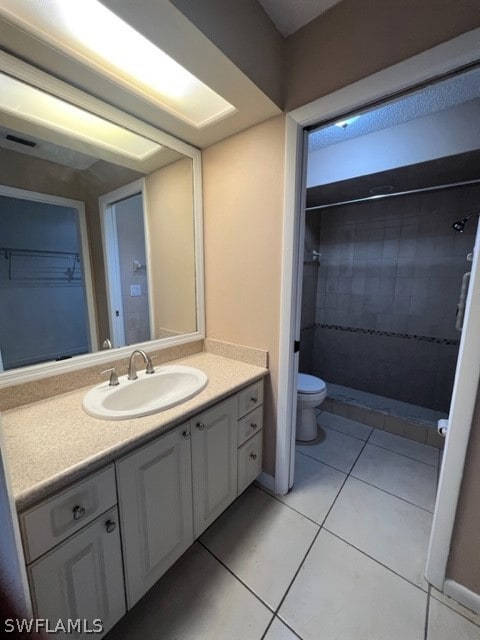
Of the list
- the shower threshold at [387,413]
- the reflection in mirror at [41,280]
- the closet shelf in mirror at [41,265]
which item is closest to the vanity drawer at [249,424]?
the reflection in mirror at [41,280]

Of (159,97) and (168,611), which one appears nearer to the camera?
(168,611)

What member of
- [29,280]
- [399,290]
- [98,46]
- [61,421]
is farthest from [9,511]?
[399,290]

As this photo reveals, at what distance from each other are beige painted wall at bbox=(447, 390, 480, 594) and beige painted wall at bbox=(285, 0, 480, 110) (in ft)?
4.16

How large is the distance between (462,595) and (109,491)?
1.45m

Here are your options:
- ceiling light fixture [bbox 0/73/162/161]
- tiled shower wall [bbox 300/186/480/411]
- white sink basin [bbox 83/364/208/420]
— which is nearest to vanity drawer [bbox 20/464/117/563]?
white sink basin [bbox 83/364/208/420]

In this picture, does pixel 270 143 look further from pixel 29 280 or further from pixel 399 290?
pixel 399 290

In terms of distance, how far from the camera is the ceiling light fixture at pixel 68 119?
989 millimetres

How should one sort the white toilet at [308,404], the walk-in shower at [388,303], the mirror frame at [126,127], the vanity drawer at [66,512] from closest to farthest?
the vanity drawer at [66,512] → the mirror frame at [126,127] → the white toilet at [308,404] → the walk-in shower at [388,303]

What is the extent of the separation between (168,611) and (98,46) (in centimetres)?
213

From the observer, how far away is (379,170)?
1.83 metres

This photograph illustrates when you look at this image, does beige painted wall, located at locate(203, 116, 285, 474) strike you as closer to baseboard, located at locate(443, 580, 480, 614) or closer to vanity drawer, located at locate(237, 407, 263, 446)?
vanity drawer, located at locate(237, 407, 263, 446)

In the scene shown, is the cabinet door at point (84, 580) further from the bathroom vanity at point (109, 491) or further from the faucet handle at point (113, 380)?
the faucet handle at point (113, 380)

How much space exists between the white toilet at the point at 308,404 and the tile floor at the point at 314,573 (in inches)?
13.6

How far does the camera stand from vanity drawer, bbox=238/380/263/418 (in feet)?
4.35
